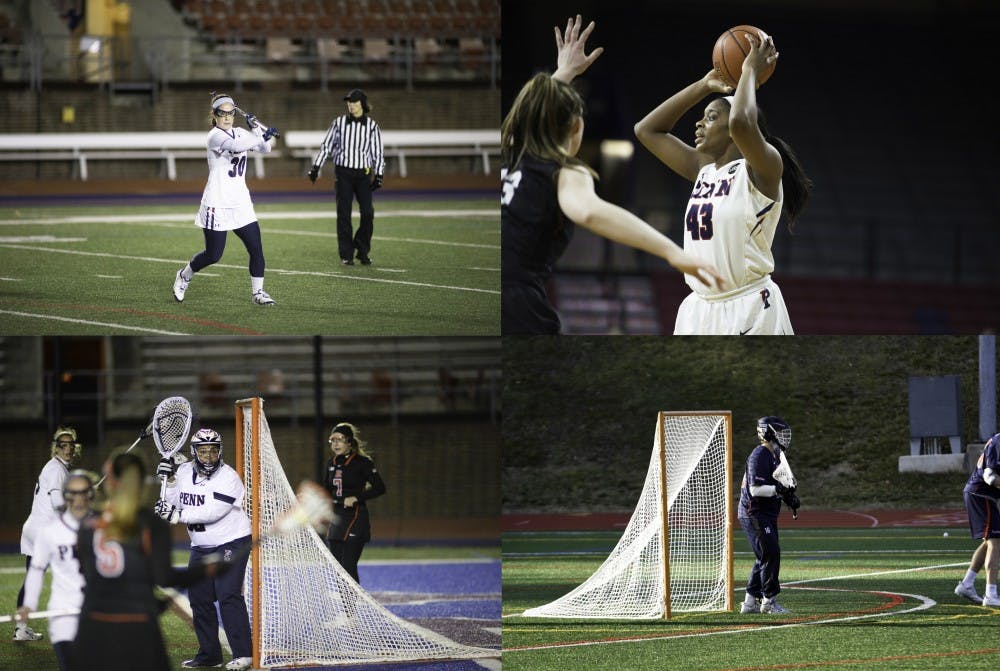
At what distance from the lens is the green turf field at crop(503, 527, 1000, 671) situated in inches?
248

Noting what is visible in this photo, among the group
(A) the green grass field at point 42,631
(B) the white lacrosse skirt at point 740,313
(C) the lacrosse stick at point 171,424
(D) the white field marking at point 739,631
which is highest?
(B) the white lacrosse skirt at point 740,313

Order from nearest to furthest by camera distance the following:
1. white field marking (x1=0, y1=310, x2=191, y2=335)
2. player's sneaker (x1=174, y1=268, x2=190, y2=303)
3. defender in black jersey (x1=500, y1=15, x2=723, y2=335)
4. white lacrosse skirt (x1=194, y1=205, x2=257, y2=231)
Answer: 1. defender in black jersey (x1=500, y1=15, x2=723, y2=335)
2. white lacrosse skirt (x1=194, y1=205, x2=257, y2=231)
3. white field marking (x1=0, y1=310, x2=191, y2=335)
4. player's sneaker (x1=174, y1=268, x2=190, y2=303)

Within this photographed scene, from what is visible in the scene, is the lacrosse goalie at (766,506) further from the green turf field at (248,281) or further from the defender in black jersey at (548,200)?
the defender in black jersey at (548,200)

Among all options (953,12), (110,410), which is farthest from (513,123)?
(953,12)

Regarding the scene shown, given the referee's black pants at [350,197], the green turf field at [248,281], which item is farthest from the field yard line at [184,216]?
the referee's black pants at [350,197]

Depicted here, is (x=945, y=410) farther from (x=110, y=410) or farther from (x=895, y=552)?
(x=110, y=410)

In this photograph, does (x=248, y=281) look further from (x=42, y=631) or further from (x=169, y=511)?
(x=169, y=511)

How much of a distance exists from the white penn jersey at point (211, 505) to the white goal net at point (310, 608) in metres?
0.12

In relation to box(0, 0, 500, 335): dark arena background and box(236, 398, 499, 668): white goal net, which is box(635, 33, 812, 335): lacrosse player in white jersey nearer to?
box(236, 398, 499, 668): white goal net

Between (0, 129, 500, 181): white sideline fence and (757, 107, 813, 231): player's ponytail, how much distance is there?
1343 centimetres

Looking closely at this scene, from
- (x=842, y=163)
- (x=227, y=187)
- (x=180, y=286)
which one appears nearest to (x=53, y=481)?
(x=180, y=286)

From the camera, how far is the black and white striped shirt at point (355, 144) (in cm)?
1009

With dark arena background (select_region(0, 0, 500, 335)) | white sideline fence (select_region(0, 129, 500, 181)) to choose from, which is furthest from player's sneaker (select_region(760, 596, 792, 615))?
white sideline fence (select_region(0, 129, 500, 181))

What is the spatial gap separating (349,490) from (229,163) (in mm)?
2168
